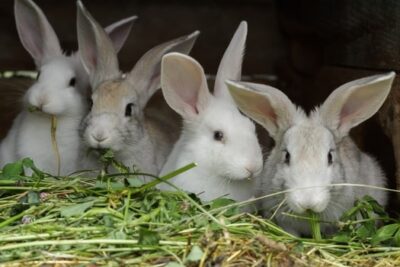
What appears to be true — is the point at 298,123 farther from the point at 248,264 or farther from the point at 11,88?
the point at 11,88

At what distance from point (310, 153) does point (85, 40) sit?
6.23 feet

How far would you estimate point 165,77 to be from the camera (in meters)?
4.45

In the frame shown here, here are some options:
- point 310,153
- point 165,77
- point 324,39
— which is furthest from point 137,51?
point 310,153

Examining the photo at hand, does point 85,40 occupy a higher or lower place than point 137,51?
lower

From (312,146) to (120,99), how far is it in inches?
54.6

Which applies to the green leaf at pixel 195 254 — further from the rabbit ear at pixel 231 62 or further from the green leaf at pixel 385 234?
the rabbit ear at pixel 231 62

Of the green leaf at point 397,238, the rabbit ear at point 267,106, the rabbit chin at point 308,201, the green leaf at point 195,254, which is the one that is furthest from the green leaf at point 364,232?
the green leaf at point 195,254

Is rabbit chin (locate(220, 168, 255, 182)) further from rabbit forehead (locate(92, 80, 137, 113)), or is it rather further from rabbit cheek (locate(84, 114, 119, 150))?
rabbit forehead (locate(92, 80, 137, 113))

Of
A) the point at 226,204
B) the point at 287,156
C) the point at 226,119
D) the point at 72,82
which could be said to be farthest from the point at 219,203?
the point at 72,82

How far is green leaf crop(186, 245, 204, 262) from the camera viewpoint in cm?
313

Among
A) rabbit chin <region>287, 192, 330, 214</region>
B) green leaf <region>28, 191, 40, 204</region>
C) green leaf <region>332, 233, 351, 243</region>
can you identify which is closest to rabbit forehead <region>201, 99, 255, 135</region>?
rabbit chin <region>287, 192, 330, 214</region>

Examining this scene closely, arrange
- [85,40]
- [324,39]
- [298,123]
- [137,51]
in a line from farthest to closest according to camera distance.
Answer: [137,51], [324,39], [85,40], [298,123]

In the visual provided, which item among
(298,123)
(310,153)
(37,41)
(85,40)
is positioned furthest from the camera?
(37,41)

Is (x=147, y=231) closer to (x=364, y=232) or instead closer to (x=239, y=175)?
(x=239, y=175)
